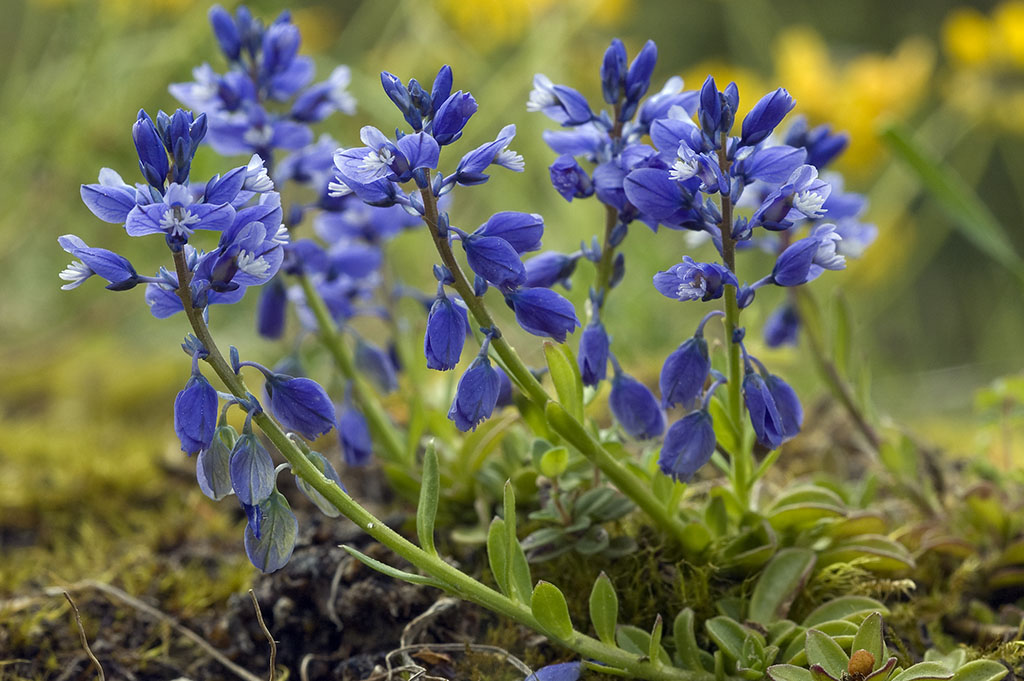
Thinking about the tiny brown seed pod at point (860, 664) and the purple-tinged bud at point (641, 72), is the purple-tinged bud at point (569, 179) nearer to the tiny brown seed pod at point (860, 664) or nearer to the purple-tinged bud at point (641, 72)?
the purple-tinged bud at point (641, 72)

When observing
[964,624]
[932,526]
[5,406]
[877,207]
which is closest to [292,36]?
[932,526]

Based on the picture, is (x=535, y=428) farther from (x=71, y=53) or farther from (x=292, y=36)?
(x=71, y=53)

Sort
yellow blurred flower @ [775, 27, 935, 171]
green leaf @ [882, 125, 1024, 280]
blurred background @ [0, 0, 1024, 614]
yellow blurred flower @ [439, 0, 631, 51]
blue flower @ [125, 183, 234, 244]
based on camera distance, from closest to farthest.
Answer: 1. blue flower @ [125, 183, 234, 244]
2. green leaf @ [882, 125, 1024, 280]
3. blurred background @ [0, 0, 1024, 614]
4. yellow blurred flower @ [775, 27, 935, 171]
5. yellow blurred flower @ [439, 0, 631, 51]

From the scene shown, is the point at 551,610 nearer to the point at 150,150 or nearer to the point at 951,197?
the point at 150,150

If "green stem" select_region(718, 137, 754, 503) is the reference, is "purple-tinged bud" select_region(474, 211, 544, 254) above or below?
above

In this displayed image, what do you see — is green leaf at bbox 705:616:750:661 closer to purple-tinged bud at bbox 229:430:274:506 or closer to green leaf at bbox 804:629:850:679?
green leaf at bbox 804:629:850:679

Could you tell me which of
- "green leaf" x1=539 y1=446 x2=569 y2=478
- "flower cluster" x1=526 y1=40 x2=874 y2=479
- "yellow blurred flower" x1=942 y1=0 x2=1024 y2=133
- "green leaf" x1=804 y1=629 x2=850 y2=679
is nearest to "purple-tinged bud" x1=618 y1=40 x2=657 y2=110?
"flower cluster" x1=526 y1=40 x2=874 y2=479

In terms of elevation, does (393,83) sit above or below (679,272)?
above
